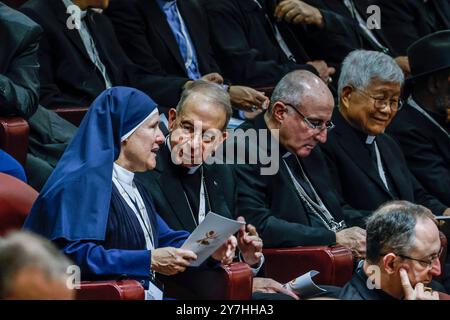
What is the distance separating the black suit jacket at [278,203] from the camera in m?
4.48

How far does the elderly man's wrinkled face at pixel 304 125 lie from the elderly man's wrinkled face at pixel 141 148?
0.90 metres

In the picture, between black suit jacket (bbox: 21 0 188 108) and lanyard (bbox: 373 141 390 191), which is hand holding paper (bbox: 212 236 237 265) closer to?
black suit jacket (bbox: 21 0 188 108)

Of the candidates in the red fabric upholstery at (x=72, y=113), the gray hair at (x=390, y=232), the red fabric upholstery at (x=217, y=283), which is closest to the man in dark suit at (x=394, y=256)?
the gray hair at (x=390, y=232)

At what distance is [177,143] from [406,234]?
979 mm

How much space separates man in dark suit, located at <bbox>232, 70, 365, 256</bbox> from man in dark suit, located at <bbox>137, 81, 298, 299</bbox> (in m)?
0.21

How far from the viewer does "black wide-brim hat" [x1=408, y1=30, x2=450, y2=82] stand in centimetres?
577

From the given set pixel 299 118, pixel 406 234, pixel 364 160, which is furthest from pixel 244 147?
pixel 406 234

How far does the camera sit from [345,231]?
4652 millimetres

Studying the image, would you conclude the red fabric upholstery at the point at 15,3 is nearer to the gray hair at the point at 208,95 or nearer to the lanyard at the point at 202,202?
the gray hair at the point at 208,95

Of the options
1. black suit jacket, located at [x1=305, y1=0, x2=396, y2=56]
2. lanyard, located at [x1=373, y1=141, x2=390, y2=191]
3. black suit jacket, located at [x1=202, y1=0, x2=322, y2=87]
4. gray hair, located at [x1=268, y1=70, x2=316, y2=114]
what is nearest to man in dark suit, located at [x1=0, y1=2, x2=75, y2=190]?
gray hair, located at [x1=268, y1=70, x2=316, y2=114]

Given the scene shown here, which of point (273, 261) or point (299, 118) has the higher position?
point (299, 118)
